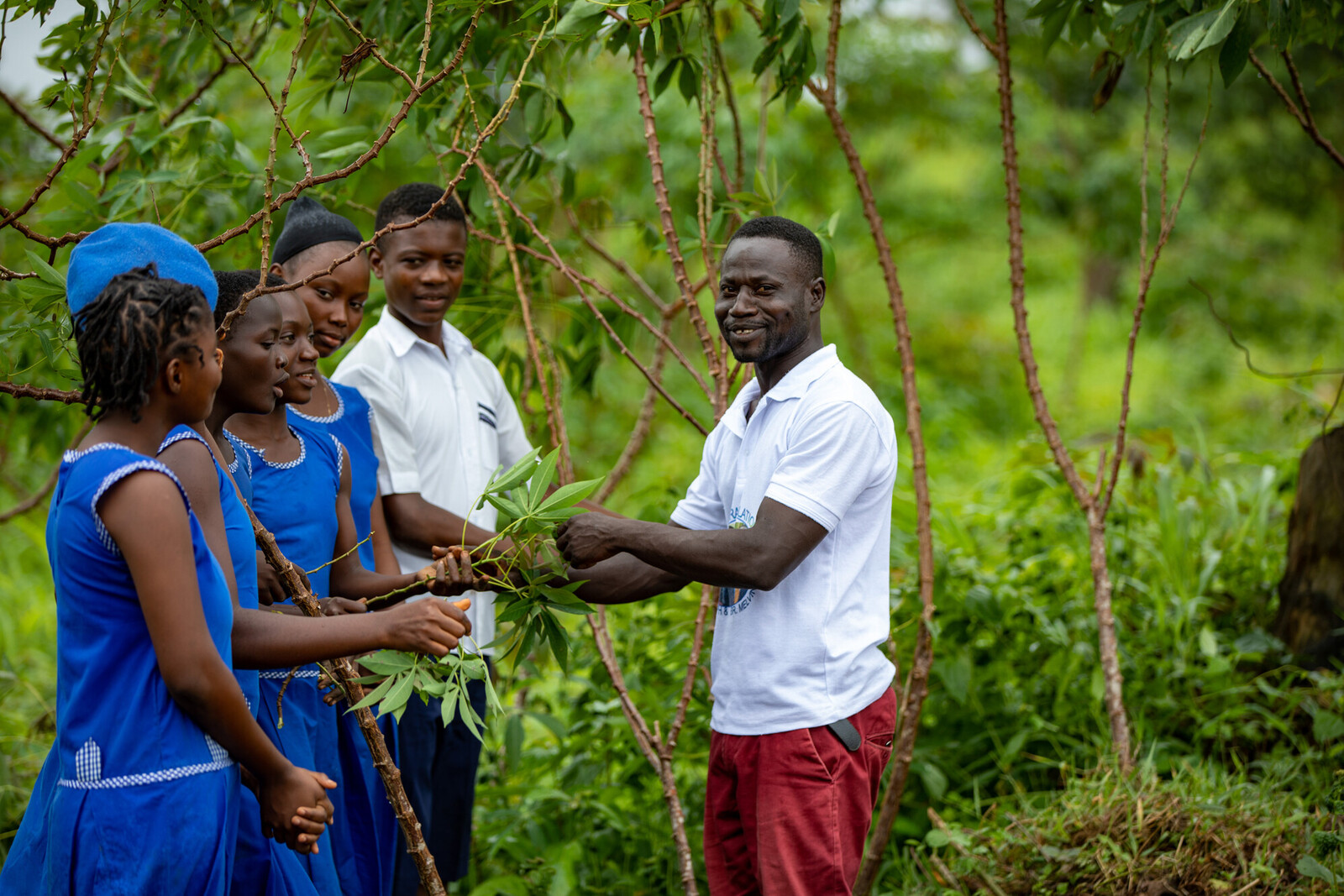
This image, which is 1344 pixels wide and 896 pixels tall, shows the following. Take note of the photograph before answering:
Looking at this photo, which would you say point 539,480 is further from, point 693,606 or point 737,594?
point 693,606

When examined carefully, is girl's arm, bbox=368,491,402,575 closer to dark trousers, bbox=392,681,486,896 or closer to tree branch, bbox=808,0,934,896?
dark trousers, bbox=392,681,486,896

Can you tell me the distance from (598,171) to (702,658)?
554 cm

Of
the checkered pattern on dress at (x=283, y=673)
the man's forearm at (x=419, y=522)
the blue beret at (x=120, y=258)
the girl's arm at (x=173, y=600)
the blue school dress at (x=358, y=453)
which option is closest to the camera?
the girl's arm at (x=173, y=600)

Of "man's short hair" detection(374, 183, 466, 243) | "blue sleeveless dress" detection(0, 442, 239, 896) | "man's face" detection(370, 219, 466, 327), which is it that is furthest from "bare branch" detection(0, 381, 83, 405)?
"man's short hair" detection(374, 183, 466, 243)

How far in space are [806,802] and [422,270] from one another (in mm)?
1666

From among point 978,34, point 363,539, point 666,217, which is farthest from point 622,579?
point 978,34

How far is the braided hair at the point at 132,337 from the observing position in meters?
1.62

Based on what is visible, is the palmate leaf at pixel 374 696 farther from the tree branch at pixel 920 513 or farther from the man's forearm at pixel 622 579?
the tree branch at pixel 920 513

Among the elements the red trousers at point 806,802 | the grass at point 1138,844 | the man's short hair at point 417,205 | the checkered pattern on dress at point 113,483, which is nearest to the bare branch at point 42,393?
the checkered pattern on dress at point 113,483

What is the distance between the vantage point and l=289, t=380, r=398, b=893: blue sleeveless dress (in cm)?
253

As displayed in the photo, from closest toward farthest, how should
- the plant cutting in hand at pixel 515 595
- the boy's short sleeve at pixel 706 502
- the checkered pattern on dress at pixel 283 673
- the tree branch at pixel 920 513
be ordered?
1. the plant cutting in hand at pixel 515 595
2. the checkered pattern on dress at pixel 283 673
3. the boy's short sleeve at pixel 706 502
4. the tree branch at pixel 920 513

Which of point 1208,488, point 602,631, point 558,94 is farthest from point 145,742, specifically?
point 1208,488

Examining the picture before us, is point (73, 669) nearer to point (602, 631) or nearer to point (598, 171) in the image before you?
point (602, 631)

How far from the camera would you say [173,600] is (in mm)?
1575
